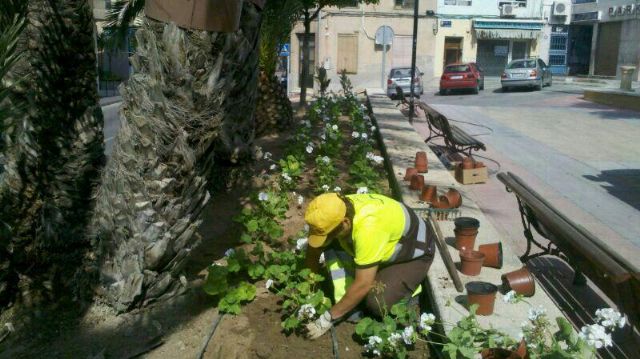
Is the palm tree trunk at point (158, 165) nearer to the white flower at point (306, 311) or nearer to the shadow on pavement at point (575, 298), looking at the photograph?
the white flower at point (306, 311)

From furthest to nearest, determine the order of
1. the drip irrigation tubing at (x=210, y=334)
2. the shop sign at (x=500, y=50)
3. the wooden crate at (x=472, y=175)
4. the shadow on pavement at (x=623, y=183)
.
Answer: the shop sign at (x=500, y=50), the wooden crate at (x=472, y=175), the shadow on pavement at (x=623, y=183), the drip irrigation tubing at (x=210, y=334)

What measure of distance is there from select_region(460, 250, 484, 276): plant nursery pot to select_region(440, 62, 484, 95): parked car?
976 inches

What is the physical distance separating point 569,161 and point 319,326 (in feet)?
25.4

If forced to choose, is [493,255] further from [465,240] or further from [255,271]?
[255,271]

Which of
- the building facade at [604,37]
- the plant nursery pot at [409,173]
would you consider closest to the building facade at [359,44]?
the building facade at [604,37]

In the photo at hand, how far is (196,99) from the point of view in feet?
11.3

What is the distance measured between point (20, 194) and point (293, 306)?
2.17m

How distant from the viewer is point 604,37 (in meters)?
38.5

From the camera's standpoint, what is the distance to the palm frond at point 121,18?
921 centimetres

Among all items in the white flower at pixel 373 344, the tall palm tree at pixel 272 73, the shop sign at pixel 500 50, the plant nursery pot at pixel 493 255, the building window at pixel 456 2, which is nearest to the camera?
the white flower at pixel 373 344

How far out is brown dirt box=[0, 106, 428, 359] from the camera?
3348 mm

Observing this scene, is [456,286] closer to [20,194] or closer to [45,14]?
[20,194]

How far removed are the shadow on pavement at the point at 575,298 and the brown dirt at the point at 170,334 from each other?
118cm

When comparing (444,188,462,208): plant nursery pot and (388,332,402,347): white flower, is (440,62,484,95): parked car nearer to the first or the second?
(444,188,462,208): plant nursery pot
